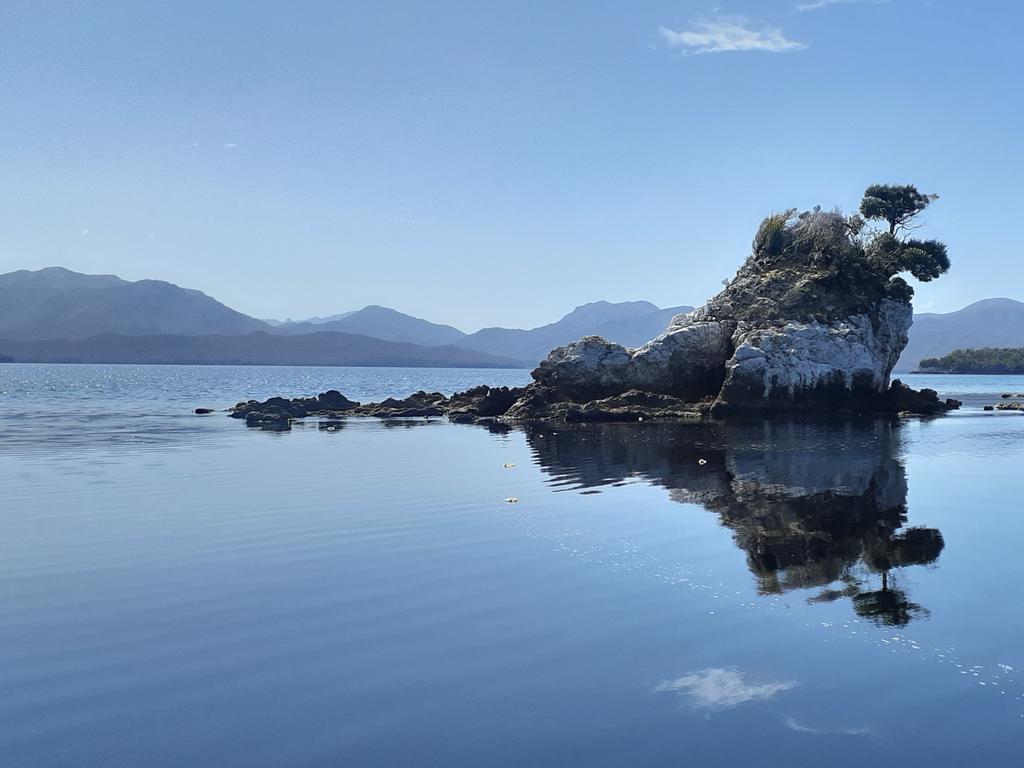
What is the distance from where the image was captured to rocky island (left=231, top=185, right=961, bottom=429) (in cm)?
5125

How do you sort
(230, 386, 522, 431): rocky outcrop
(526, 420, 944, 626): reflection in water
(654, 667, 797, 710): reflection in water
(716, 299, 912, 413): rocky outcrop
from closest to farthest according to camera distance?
1. (654, 667, 797, 710): reflection in water
2. (526, 420, 944, 626): reflection in water
3. (716, 299, 912, 413): rocky outcrop
4. (230, 386, 522, 431): rocky outcrop

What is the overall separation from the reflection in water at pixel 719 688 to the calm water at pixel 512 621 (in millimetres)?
40

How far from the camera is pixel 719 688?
955cm

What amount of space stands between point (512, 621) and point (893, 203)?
6214 cm

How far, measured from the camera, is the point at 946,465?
29203 mm

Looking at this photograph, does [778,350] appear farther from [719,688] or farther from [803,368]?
[719,688]

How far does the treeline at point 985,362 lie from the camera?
174000mm

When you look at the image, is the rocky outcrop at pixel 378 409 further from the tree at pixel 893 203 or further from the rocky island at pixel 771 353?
the tree at pixel 893 203

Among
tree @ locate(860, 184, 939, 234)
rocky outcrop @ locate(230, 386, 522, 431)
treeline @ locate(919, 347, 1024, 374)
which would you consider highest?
tree @ locate(860, 184, 939, 234)

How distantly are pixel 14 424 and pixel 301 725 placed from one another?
47084mm

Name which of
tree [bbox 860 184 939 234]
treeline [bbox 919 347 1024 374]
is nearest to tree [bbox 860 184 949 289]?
tree [bbox 860 184 939 234]

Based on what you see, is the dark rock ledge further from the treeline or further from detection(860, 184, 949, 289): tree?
the treeline

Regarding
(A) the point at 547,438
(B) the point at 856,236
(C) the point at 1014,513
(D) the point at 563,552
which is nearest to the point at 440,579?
(D) the point at 563,552

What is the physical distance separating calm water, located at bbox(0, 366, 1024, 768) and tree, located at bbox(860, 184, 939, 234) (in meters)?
44.3
